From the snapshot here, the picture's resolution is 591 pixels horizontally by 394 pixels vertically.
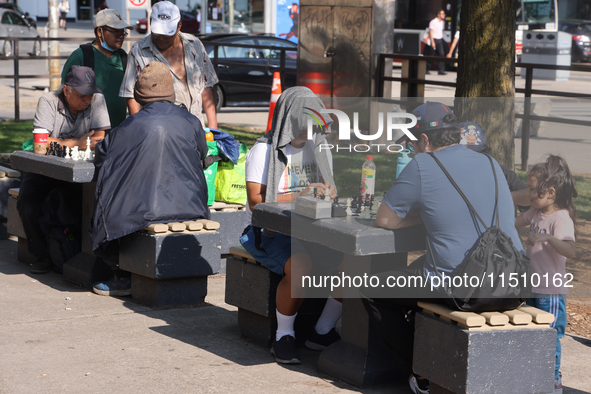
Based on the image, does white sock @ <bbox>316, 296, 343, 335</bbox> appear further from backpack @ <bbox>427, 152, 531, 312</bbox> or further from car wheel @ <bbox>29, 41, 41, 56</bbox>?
car wheel @ <bbox>29, 41, 41, 56</bbox>

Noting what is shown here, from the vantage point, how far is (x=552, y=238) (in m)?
3.84

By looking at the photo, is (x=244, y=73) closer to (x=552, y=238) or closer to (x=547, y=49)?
(x=547, y=49)

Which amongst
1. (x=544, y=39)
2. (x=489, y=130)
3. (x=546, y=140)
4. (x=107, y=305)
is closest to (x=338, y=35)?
(x=546, y=140)

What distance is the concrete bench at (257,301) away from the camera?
4531 mm

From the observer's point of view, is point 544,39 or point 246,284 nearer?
point 246,284

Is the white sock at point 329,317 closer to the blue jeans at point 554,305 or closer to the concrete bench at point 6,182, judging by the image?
the blue jeans at point 554,305


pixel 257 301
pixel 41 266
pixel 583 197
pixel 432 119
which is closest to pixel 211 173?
pixel 41 266

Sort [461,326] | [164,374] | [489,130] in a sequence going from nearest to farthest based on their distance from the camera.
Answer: [461,326] → [164,374] → [489,130]

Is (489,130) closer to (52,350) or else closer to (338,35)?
(52,350)

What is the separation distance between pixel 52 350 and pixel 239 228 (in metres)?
2.15

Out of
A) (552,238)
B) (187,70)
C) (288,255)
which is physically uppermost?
(187,70)

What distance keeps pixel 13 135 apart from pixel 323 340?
8.82 metres

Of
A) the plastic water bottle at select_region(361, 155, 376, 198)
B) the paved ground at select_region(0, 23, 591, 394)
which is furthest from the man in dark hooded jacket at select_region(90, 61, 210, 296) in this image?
the plastic water bottle at select_region(361, 155, 376, 198)

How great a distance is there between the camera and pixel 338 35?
12086 millimetres
